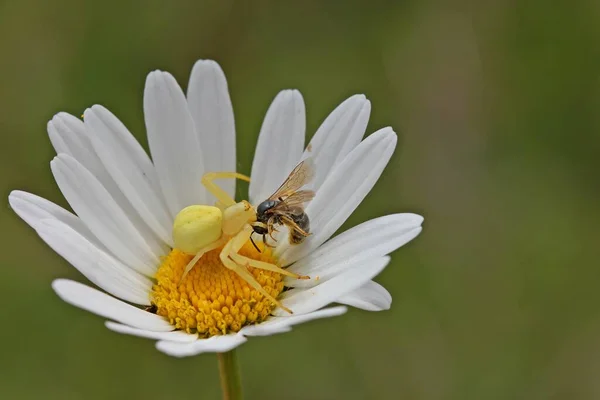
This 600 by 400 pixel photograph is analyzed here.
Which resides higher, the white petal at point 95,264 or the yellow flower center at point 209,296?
the white petal at point 95,264

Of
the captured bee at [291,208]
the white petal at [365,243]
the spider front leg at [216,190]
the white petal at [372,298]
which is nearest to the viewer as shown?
the white petal at [365,243]

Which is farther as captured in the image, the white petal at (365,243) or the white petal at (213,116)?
the white petal at (213,116)

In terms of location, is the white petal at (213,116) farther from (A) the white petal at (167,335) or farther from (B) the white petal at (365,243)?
(A) the white petal at (167,335)

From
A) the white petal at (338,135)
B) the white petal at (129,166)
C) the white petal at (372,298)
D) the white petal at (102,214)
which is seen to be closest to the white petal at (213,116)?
the white petal at (129,166)

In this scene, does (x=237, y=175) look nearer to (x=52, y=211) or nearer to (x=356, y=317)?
(x=52, y=211)

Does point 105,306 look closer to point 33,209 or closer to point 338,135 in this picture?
point 33,209

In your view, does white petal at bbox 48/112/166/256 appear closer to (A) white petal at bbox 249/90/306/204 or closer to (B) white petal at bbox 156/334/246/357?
(A) white petal at bbox 249/90/306/204

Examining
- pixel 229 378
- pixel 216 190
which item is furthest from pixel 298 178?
pixel 229 378

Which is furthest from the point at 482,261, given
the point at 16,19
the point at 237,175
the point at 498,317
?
the point at 16,19
